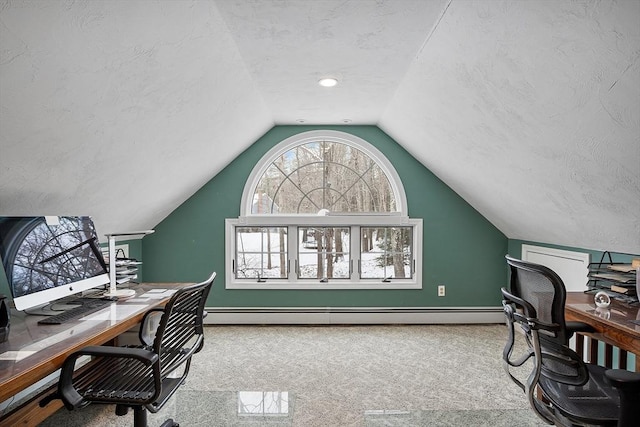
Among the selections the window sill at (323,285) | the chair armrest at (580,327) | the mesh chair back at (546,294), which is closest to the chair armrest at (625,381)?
the mesh chair back at (546,294)

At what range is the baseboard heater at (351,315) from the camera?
444 cm

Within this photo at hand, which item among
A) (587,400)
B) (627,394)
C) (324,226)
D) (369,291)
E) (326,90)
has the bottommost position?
(369,291)

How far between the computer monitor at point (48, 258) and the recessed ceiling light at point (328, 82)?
193cm

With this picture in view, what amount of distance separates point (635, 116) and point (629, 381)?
105 cm

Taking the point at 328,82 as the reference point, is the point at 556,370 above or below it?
below

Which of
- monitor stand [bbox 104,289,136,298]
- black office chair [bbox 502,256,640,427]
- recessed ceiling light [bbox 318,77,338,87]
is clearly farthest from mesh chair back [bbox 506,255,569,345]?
monitor stand [bbox 104,289,136,298]

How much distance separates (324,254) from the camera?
15.2ft

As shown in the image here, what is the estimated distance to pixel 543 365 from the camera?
177 centimetres

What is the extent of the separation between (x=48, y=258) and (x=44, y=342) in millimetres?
675

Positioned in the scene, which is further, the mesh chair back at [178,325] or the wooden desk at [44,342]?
the mesh chair back at [178,325]

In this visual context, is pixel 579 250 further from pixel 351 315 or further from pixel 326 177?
pixel 326 177

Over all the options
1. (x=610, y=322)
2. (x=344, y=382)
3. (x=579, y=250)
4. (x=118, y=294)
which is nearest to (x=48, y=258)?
(x=118, y=294)

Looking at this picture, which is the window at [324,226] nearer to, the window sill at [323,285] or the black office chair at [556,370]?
the window sill at [323,285]

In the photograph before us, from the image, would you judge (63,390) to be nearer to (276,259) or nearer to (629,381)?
(629,381)
